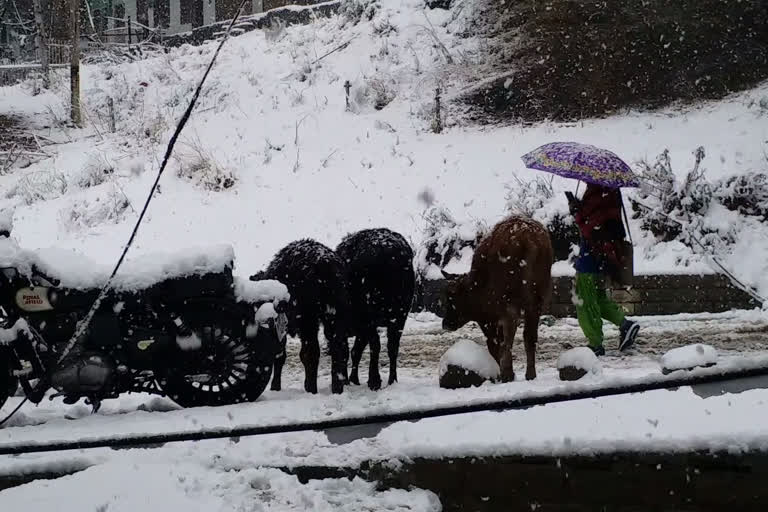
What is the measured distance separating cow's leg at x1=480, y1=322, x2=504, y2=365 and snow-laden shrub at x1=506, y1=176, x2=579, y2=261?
13.4ft

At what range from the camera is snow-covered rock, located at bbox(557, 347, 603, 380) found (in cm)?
498

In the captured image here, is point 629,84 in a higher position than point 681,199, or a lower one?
higher

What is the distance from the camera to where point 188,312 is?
4984 millimetres

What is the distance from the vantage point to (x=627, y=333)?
695cm

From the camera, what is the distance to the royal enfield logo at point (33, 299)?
4.91m

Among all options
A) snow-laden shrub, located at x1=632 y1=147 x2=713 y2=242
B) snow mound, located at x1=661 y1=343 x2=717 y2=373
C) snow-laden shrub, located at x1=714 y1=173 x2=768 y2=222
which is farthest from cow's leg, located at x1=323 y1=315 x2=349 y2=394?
snow-laden shrub, located at x1=714 y1=173 x2=768 y2=222

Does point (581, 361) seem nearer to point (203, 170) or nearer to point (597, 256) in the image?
point (597, 256)

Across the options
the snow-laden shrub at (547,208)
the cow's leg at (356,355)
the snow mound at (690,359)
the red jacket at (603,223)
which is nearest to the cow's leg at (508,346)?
the cow's leg at (356,355)

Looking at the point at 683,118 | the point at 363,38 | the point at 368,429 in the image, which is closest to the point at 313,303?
the point at 368,429

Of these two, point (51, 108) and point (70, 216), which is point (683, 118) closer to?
point (70, 216)

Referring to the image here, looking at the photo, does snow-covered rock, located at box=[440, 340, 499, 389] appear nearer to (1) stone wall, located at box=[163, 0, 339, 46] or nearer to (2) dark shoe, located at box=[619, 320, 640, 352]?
(2) dark shoe, located at box=[619, 320, 640, 352]

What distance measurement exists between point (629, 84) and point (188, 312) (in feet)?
39.5

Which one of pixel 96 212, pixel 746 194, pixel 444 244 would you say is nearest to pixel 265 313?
pixel 444 244

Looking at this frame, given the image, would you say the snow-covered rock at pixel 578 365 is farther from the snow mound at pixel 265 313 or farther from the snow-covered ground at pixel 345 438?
the snow mound at pixel 265 313
